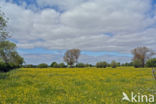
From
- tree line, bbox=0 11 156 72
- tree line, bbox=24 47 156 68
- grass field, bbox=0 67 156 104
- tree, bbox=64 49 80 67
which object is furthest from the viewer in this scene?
tree, bbox=64 49 80 67

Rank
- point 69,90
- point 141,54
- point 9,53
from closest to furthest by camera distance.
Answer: point 69,90 → point 9,53 → point 141,54

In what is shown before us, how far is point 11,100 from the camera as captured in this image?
9.44 m

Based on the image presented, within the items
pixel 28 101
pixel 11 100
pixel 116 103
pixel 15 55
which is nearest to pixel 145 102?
pixel 116 103

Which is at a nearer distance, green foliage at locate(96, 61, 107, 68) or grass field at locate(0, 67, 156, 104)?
grass field at locate(0, 67, 156, 104)

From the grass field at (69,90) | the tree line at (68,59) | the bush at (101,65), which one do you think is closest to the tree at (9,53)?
the tree line at (68,59)

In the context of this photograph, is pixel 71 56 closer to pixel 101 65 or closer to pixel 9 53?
pixel 101 65

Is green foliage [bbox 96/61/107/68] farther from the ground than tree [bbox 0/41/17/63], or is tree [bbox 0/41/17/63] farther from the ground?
tree [bbox 0/41/17/63]

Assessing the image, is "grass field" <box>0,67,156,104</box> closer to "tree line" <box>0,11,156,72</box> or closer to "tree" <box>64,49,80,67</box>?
"tree line" <box>0,11,156,72</box>

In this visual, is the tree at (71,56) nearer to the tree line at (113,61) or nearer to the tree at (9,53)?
the tree line at (113,61)

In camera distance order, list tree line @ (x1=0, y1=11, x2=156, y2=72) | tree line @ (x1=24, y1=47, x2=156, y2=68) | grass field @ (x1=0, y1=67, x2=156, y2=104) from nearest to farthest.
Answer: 1. grass field @ (x1=0, y1=67, x2=156, y2=104)
2. tree line @ (x1=0, y1=11, x2=156, y2=72)
3. tree line @ (x1=24, y1=47, x2=156, y2=68)

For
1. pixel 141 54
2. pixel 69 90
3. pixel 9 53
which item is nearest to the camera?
pixel 69 90

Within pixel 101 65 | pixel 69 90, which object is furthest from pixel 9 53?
pixel 101 65

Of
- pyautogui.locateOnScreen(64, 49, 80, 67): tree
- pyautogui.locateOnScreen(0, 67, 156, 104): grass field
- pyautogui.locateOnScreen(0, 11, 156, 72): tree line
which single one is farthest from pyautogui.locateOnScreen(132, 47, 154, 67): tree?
pyautogui.locateOnScreen(0, 67, 156, 104): grass field

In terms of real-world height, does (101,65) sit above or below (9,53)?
below
